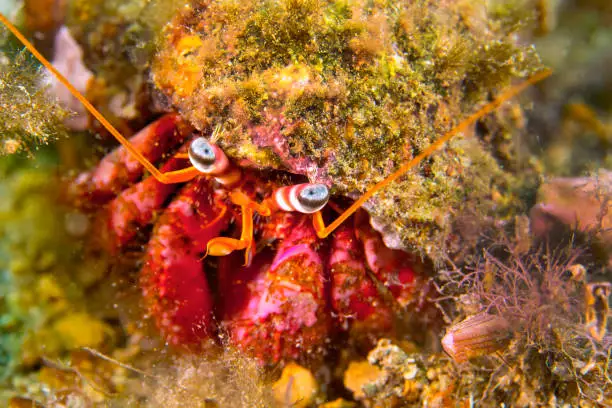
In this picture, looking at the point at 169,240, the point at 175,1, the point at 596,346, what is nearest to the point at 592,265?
the point at 596,346

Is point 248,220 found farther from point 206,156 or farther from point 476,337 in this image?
point 476,337

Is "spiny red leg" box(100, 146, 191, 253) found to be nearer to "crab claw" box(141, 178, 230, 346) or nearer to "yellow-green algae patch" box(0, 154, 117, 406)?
"crab claw" box(141, 178, 230, 346)

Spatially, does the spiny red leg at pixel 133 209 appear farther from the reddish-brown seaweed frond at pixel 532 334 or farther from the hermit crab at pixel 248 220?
the reddish-brown seaweed frond at pixel 532 334

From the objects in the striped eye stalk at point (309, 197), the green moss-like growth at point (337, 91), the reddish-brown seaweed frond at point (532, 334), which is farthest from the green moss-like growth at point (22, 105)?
the reddish-brown seaweed frond at point (532, 334)

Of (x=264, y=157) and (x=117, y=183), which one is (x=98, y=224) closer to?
(x=117, y=183)

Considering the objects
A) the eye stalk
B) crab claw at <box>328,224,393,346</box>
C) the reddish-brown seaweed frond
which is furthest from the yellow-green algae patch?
the reddish-brown seaweed frond

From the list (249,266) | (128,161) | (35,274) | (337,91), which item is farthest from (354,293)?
(35,274)
